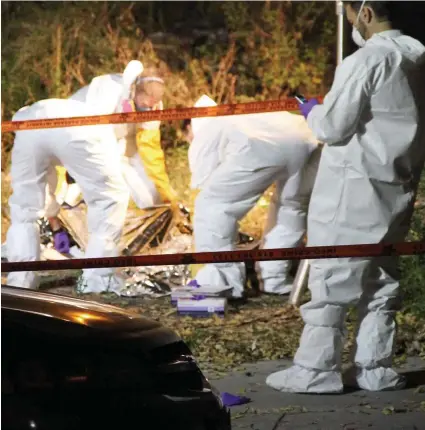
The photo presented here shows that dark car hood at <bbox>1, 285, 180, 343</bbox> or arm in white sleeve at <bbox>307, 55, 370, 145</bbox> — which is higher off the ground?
arm in white sleeve at <bbox>307, 55, 370, 145</bbox>

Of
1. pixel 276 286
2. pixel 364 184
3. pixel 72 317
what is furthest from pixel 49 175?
pixel 72 317

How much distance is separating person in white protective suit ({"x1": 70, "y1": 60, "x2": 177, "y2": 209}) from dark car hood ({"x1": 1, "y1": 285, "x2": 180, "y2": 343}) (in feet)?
15.9

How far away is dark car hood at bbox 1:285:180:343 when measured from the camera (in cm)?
384

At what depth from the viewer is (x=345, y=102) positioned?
5.83 meters

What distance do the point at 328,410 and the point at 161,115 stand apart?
2.92 meters

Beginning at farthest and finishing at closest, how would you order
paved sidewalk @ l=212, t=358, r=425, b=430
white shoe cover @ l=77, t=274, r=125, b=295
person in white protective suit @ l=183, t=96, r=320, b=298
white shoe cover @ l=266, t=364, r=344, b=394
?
1. white shoe cover @ l=77, t=274, r=125, b=295
2. person in white protective suit @ l=183, t=96, r=320, b=298
3. white shoe cover @ l=266, t=364, r=344, b=394
4. paved sidewalk @ l=212, t=358, r=425, b=430

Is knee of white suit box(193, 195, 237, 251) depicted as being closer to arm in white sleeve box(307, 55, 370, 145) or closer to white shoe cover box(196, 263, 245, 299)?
white shoe cover box(196, 263, 245, 299)

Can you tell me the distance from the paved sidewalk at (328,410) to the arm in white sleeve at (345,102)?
54.0 inches

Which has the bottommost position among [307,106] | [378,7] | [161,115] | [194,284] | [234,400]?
[194,284]

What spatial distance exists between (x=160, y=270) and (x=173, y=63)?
339 centimetres

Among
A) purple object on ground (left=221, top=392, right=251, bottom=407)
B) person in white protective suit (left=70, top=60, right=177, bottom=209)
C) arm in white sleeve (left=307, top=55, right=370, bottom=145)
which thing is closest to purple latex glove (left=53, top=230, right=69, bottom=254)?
person in white protective suit (left=70, top=60, right=177, bottom=209)

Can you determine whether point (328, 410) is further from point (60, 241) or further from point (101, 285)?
point (60, 241)

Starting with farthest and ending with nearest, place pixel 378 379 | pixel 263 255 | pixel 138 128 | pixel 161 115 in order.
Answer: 1. pixel 138 128
2. pixel 161 115
3. pixel 378 379
4. pixel 263 255

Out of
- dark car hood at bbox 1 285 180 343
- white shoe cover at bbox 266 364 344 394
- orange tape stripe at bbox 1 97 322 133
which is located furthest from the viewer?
orange tape stripe at bbox 1 97 322 133
